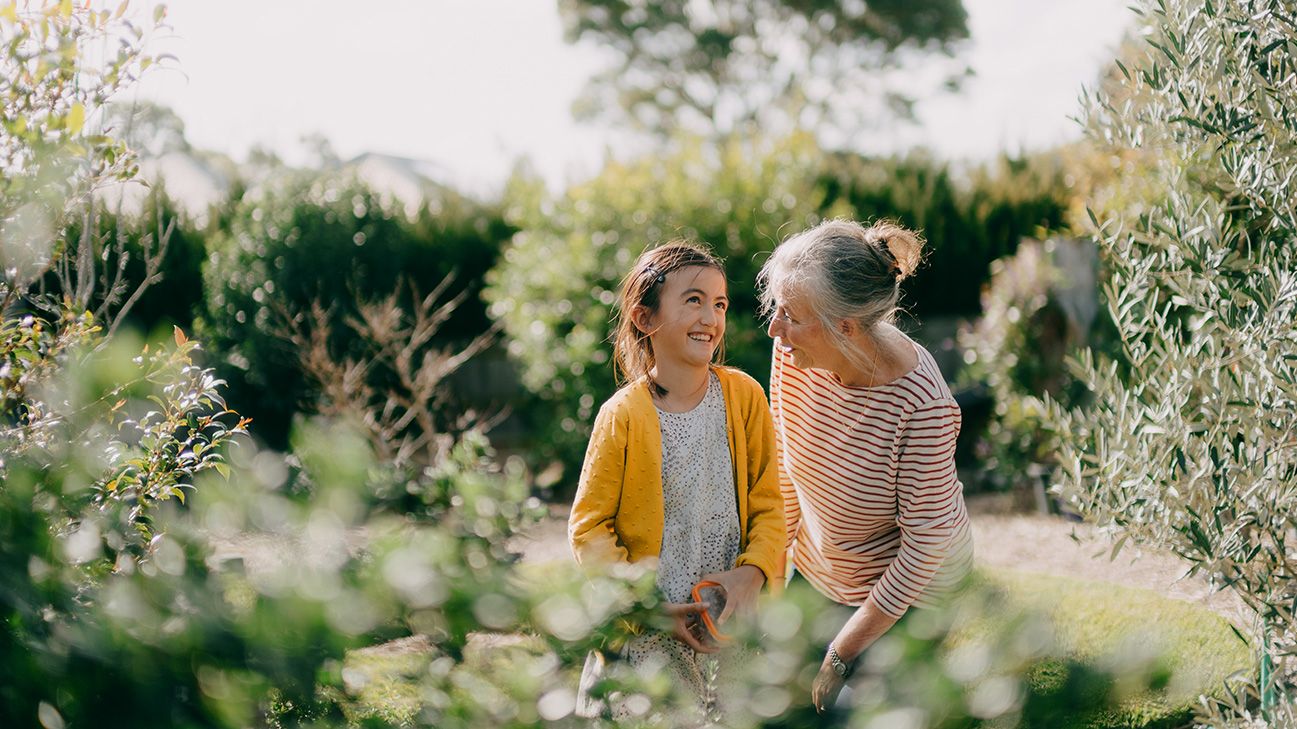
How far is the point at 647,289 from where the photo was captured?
2748 millimetres

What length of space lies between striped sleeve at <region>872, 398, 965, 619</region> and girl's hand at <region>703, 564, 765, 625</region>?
33 centimetres

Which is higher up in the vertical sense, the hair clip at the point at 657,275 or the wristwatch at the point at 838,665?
the hair clip at the point at 657,275

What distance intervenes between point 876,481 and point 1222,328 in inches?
41.8

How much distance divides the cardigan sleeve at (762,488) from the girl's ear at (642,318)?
33cm

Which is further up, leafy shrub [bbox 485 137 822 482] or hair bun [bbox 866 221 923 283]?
hair bun [bbox 866 221 923 283]

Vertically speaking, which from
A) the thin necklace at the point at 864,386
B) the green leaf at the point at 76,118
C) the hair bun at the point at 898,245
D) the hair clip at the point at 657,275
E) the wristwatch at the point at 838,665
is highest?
the green leaf at the point at 76,118

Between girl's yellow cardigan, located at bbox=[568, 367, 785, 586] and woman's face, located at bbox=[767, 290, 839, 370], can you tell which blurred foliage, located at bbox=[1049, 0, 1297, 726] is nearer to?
woman's face, located at bbox=[767, 290, 839, 370]

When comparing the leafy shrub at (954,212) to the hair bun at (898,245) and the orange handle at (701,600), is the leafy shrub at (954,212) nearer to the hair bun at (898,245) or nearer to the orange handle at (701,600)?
the hair bun at (898,245)

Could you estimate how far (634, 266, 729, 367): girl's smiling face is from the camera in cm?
266

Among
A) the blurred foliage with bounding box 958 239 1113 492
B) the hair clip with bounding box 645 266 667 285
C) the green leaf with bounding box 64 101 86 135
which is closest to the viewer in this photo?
the green leaf with bounding box 64 101 86 135

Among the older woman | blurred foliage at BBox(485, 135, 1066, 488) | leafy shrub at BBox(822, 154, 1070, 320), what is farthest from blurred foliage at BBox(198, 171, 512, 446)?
the older woman

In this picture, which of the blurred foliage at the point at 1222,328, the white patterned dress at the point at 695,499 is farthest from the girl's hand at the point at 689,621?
the blurred foliage at the point at 1222,328

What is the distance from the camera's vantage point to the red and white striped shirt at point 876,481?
261cm

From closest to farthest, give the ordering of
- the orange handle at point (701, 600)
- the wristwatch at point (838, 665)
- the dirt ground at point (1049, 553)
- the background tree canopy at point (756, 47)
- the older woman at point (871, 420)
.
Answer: the orange handle at point (701, 600)
the wristwatch at point (838, 665)
the older woman at point (871, 420)
the dirt ground at point (1049, 553)
the background tree canopy at point (756, 47)
